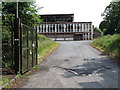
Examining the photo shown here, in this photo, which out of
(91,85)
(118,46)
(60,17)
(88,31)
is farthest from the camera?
(60,17)

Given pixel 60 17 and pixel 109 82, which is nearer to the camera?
pixel 109 82

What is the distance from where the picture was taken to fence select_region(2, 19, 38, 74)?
349 inches

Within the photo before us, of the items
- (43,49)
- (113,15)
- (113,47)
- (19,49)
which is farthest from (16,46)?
(113,15)

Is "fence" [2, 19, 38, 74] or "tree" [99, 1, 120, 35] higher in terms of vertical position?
"tree" [99, 1, 120, 35]

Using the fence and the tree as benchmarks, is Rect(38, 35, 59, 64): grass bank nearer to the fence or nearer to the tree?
the fence

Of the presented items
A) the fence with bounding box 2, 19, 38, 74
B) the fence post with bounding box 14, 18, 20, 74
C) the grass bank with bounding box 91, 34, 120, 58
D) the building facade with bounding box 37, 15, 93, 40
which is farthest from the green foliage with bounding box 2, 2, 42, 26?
the building facade with bounding box 37, 15, 93, 40

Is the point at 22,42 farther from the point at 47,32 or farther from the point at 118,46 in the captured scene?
the point at 47,32

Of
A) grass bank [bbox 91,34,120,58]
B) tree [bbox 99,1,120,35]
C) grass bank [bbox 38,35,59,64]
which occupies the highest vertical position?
tree [bbox 99,1,120,35]

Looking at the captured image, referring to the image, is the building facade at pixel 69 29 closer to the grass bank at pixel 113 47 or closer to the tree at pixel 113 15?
the tree at pixel 113 15

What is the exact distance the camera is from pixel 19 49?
29.3 ft

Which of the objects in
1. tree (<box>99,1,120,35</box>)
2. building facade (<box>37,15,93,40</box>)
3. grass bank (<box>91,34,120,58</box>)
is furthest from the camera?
building facade (<box>37,15,93,40</box>)

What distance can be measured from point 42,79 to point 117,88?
3.08m

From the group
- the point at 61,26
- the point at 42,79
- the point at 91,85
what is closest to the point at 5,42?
the point at 42,79

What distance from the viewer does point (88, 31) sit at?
75812mm
